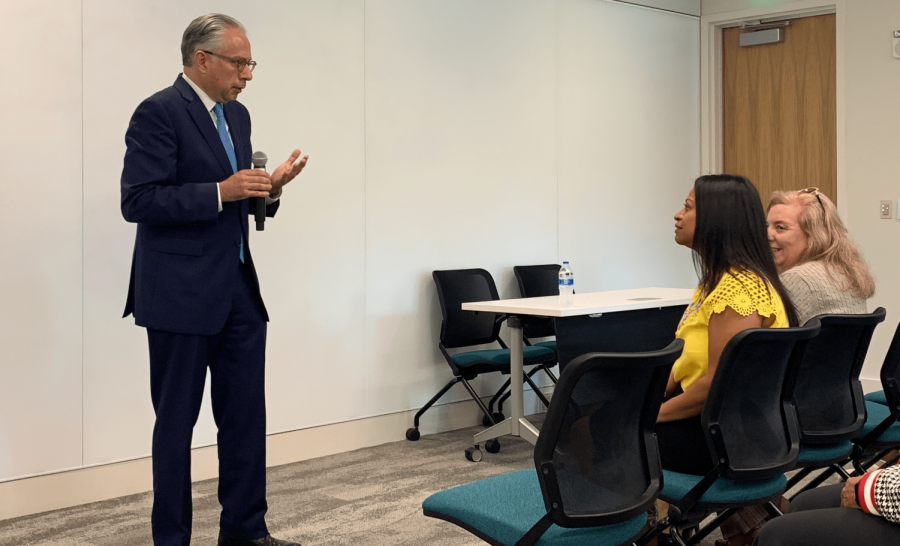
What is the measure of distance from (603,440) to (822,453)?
49.5 inches

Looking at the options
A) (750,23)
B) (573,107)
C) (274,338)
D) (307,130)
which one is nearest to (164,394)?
(274,338)

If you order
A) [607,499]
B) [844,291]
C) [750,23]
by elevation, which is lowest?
[607,499]

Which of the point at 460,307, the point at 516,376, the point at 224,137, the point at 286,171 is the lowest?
the point at 516,376

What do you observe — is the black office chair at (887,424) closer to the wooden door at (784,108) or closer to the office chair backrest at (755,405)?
the office chair backrest at (755,405)

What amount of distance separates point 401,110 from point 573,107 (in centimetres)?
169

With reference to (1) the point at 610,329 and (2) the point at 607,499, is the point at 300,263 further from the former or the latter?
(2) the point at 607,499

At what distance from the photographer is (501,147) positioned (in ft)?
20.0

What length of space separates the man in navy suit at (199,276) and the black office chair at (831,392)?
1.78 metres

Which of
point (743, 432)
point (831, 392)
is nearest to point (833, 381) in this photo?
point (831, 392)

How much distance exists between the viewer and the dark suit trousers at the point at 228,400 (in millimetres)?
2934

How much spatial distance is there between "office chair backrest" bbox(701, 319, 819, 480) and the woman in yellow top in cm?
8

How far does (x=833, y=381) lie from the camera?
2.95 meters

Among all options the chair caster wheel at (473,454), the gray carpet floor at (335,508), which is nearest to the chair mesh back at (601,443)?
the gray carpet floor at (335,508)

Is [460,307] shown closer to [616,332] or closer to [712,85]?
[616,332]
